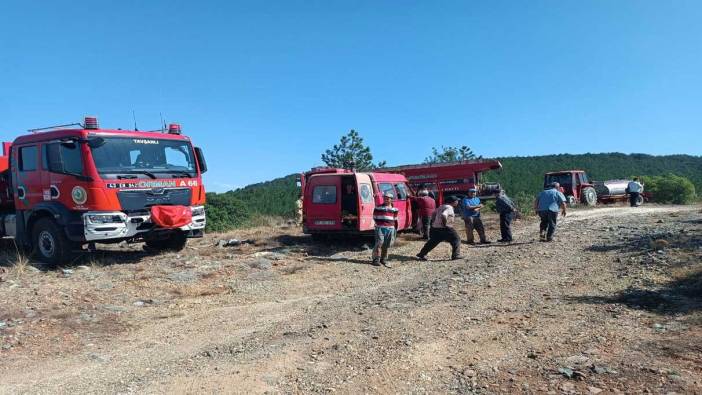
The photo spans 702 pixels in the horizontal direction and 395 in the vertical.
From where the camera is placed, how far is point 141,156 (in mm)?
9875

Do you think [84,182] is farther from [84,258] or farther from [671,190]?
[671,190]

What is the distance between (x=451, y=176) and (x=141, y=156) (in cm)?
1635

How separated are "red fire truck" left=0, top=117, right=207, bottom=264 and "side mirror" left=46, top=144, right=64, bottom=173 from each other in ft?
0.06

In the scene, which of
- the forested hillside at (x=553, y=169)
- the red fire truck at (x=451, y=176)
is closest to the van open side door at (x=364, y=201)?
the red fire truck at (x=451, y=176)

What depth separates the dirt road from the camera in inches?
166

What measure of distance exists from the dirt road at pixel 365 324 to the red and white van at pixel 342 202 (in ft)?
6.25

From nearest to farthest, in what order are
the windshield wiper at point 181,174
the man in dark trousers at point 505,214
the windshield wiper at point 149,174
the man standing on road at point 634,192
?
the windshield wiper at point 149,174 → the windshield wiper at point 181,174 → the man in dark trousers at point 505,214 → the man standing on road at point 634,192

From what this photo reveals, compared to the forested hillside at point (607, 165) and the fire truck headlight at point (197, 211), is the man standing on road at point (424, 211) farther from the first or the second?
the forested hillside at point (607, 165)

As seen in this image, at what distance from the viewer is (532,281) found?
7.68 meters

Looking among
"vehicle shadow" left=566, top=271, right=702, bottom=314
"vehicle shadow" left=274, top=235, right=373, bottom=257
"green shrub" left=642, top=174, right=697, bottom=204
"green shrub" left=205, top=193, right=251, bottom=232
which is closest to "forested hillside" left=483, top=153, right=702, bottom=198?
"green shrub" left=642, top=174, right=697, bottom=204

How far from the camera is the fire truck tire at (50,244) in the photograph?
31.3 feet

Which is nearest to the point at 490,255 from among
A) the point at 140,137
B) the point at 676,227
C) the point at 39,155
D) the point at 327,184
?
the point at 327,184

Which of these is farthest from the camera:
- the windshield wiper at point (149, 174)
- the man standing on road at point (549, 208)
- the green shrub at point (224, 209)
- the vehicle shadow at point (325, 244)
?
the green shrub at point (224, 209)

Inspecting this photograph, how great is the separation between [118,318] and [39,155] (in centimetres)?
489
